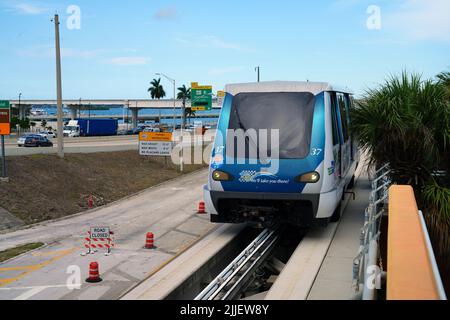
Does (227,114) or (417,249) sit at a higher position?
(227,114)

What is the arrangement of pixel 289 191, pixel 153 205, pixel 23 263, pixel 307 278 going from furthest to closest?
pixel 153 205 < pixel 23 263 < pixel 289 191 < pixel 307 278

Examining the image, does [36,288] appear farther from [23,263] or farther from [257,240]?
[257,240]

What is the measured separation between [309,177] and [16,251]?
782 cm

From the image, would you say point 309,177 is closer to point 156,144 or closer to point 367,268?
point 367,268

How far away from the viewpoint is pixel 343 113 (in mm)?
14172

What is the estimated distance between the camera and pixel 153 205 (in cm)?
2078

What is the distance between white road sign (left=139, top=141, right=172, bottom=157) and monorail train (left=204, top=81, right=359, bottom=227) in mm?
19764

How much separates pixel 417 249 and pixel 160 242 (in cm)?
924

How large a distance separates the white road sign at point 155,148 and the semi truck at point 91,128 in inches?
1858

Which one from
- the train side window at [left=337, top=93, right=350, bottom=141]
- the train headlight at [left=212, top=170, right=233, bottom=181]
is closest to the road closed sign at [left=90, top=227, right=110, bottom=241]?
the train headlight at [left=212, top=170, right=233, bottom=181]

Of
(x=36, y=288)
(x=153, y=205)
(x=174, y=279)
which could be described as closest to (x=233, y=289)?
(x=174, y=279)

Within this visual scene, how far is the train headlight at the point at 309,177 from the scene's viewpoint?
35.6 ft

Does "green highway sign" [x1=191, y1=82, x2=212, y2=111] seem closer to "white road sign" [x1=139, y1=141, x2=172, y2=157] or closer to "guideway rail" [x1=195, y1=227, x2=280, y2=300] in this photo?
"white road sign" [x1=139, y1=141, x2=172, y2=157]

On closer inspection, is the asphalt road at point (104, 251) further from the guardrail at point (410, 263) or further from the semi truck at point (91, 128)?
the semi truck at point (91, 128)
